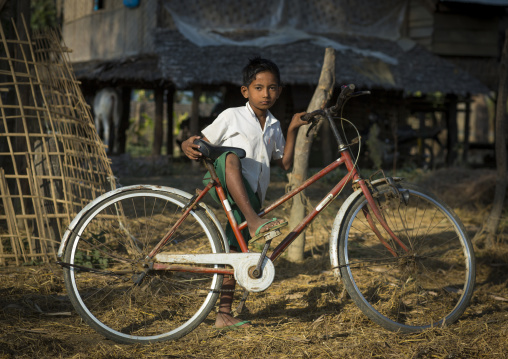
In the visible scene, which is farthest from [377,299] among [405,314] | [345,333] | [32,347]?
[32,347]

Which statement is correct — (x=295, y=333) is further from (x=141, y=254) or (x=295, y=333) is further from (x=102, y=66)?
(x=102, y=66)

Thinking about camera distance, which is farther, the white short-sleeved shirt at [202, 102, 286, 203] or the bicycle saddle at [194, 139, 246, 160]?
the white short-sleeved shirt at [202, 102, 286, 203]

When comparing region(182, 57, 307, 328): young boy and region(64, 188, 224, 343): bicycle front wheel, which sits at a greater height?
region(182, 57, 307, 328): young boy

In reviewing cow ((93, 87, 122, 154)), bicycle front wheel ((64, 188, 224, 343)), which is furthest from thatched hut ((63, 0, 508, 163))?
bicycle front wheel ((64, 188, 224, 343))

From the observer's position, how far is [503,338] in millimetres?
2949

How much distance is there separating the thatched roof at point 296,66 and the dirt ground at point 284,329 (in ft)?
25.8

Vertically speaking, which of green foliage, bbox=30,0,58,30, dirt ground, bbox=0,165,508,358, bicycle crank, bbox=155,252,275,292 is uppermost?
green foliage, bbox=30,0,58,30

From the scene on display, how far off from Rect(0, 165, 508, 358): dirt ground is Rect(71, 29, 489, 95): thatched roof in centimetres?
787

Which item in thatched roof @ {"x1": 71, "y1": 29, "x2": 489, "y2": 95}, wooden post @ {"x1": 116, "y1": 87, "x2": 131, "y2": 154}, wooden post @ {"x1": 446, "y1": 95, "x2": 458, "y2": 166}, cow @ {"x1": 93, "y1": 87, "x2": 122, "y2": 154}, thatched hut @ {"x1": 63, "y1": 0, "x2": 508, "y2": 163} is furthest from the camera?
wooden post @ {"x1": 446, "y1": 95, "x2": 458, "y2": 166}

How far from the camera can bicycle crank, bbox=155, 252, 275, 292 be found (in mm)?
2881

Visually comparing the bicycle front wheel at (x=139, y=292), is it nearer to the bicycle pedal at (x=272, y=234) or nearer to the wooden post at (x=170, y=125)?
the bicycle pedal at (x=272, y=234)

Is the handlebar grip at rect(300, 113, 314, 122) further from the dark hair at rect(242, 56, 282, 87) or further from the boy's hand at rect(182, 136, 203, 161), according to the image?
the boy's hand at rect(182, 136, 203, 161)

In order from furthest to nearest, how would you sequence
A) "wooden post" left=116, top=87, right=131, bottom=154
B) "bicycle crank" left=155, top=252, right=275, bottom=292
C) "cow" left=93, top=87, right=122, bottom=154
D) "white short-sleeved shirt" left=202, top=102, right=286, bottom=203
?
"wooden post" left=116, top=87, right=131, bottom=154 < "cow" left=93, top=87, right=122, bottom=154 < "white short-sleeved shirt" left=202, top=102, right=286, bottom=203 < "bicycle crank" left=155, top=252, right=275, bottom=292

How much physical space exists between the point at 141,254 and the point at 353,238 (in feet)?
10.1
